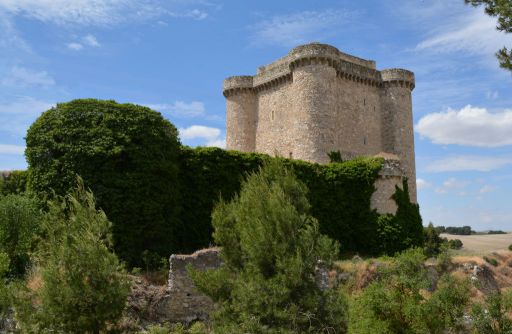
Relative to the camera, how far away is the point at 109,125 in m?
16.3

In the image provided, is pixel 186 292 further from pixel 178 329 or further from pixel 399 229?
pixel 399 229

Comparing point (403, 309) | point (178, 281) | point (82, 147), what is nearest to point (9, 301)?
point (178, 281)

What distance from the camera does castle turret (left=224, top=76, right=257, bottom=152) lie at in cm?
3130

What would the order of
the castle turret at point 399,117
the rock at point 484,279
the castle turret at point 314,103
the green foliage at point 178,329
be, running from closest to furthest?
the green foliage at point 178,329 → the rock at point 484,279 → the castle turret at point 314,103 → the castle turret at point 399,117

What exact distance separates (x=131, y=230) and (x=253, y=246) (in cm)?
579

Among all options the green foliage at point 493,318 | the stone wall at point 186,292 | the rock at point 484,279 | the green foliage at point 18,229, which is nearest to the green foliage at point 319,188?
the rock at point 484,279

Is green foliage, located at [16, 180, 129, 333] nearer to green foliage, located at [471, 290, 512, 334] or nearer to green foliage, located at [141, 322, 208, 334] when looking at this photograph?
green foliage, located at [141, 322, 208, 334]

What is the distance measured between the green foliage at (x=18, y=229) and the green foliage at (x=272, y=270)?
20.1 ft

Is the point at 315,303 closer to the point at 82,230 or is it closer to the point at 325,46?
the point at 82,230

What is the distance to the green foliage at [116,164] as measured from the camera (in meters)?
15.7

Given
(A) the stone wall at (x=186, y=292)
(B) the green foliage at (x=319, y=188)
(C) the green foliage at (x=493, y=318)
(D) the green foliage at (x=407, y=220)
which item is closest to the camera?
(C) the green foliage at (x=493, y=318)

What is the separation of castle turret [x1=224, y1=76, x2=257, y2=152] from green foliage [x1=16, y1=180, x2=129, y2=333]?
69.7ft

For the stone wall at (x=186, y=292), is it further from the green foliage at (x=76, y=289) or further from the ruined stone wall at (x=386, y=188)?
the ruined stone wall at (x=386, y=188)

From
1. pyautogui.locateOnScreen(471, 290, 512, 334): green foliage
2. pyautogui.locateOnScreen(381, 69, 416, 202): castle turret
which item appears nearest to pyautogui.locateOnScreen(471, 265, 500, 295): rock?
pyautogui.locateOnScreen(381, 69, 416, 202): castle turret
